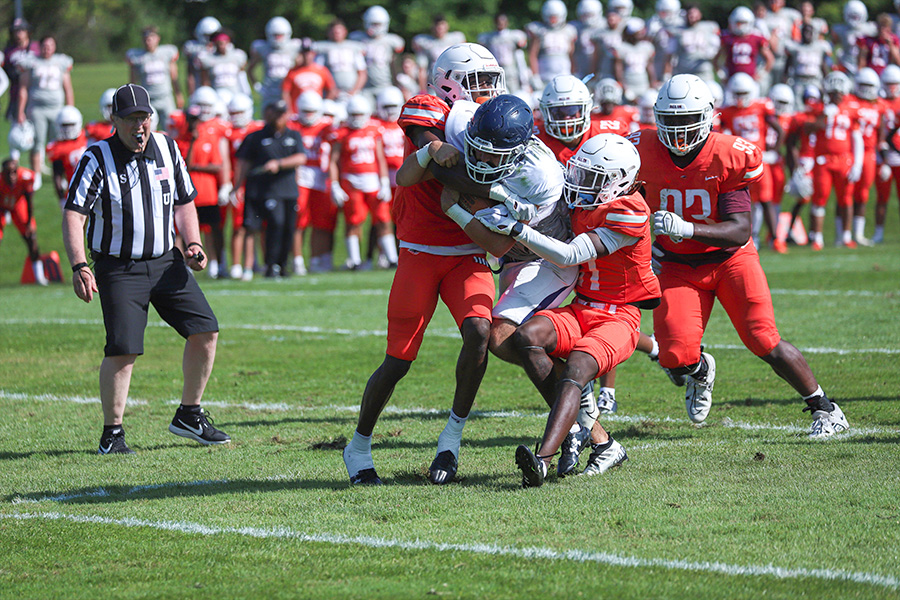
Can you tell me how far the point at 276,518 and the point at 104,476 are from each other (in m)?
1.33

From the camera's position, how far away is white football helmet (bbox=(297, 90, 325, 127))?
15.1 m

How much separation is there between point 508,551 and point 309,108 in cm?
1177

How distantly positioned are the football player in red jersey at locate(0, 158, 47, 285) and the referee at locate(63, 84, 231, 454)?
9013 millimetres

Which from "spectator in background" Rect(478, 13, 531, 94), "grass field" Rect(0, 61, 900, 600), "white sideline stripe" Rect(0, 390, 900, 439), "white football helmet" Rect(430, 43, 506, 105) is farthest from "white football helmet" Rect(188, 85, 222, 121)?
"white football helmet" Rect(430, 43, 506, 105)

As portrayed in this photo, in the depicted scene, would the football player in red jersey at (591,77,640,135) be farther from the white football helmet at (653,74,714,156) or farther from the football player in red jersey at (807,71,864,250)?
the football player in red jersey at (807,71,864,250)

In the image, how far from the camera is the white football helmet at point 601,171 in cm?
504

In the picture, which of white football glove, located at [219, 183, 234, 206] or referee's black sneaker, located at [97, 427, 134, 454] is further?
white football glove, located at [219, 183, 234, 206]

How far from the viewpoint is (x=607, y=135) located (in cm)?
517

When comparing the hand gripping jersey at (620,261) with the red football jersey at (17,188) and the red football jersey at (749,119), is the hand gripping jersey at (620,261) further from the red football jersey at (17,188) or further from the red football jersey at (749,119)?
the red football jersey at (17,188)

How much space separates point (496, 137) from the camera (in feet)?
15.6

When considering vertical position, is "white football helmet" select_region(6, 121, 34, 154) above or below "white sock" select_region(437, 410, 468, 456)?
above

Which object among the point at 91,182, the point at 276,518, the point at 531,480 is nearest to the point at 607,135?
the point at 531,480

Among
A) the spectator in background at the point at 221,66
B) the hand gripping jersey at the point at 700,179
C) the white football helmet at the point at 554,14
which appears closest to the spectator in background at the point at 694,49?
the white football helmet at the point at 554,14

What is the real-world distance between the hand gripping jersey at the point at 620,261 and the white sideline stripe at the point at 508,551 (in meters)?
1.57
